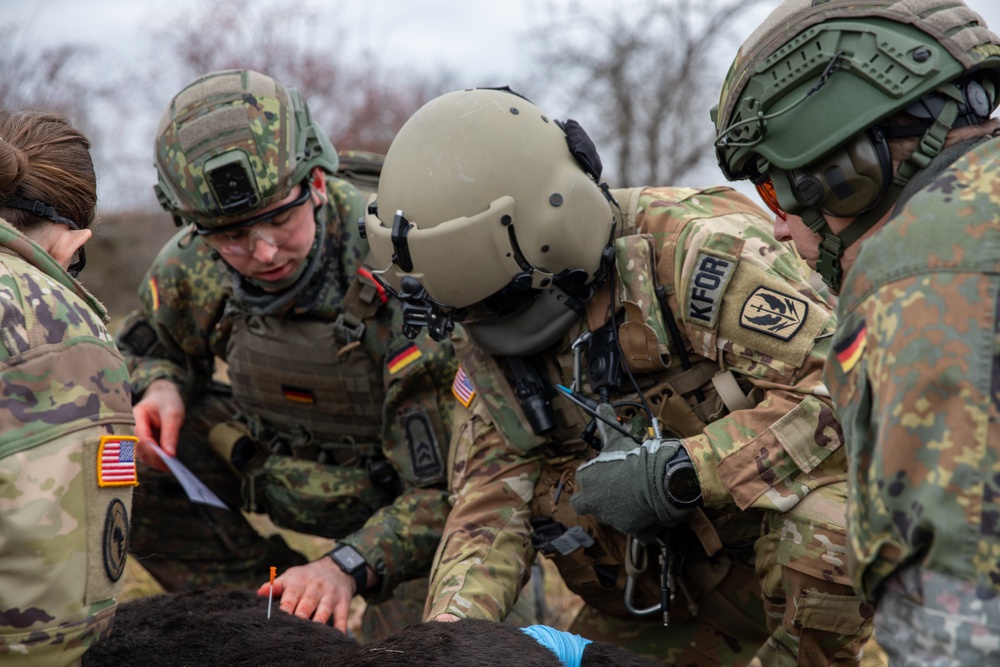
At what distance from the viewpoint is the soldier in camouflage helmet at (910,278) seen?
5.08 ft

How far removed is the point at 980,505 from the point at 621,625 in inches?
92.4

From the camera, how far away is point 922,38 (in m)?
2.10

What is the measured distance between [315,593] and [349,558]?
0.36m

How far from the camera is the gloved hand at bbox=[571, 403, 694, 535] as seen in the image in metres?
2.81

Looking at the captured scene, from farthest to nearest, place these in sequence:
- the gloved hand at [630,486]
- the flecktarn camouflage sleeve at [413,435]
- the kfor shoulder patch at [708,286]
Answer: the flecktarn camouflage sleeve at [413,435]
the kfor shoulder patch at [708,286]
the gloved hand at [630,486]

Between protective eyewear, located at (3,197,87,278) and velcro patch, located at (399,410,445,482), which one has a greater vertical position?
protective eyewear, located at (3,197,87,278)

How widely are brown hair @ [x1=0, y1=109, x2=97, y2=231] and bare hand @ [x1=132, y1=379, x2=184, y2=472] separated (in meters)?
1.86

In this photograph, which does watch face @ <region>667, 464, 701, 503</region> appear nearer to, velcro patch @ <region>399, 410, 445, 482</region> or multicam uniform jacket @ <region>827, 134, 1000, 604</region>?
multicam uniform jacket @ <region>827, 134, 1000, 604</region>

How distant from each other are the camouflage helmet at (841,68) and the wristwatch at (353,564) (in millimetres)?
2035

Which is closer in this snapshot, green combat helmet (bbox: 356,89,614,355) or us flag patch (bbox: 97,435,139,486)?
us flag patch (bbox: 97,435,139,486)

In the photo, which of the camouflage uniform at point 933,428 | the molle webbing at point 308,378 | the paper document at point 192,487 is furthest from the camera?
the molle webbing at point 308,378

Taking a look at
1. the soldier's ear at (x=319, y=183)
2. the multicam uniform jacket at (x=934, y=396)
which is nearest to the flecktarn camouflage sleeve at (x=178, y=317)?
the soldier's ear at (x=319, y=183)

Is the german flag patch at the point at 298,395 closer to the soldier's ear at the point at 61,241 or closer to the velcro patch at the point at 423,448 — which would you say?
the velcro patch at the point at 423,448

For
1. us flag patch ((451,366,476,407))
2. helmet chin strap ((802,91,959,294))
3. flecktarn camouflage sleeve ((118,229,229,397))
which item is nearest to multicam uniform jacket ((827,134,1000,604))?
helmet chin strap ((802,91,959,294))
